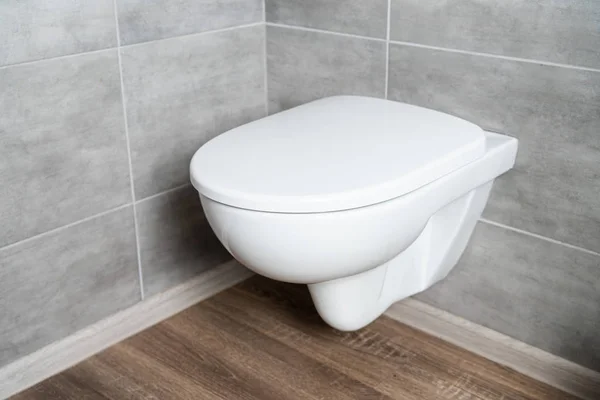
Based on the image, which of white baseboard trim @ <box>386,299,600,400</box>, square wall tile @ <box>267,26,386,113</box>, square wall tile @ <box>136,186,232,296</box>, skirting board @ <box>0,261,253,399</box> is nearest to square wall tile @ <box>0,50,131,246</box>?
square wall tile @ <box>136,186,232,296</box>

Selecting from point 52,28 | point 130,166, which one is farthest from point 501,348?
point 52,28

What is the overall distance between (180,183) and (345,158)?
556mm

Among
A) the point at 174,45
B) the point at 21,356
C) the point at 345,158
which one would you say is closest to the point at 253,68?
the point at 174,45

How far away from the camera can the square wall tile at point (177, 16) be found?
135 centimetres

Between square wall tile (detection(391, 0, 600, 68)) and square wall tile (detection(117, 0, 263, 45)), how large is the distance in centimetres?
36

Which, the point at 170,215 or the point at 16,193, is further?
the point at 170,215

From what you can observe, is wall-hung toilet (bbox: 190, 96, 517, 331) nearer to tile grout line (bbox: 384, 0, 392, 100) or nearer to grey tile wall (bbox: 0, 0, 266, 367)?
tile grout line (bbox: 384, 0, 392, 100)

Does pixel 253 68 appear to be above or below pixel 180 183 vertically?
above

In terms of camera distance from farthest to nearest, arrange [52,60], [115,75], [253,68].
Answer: [253,68] → [115,75] → [52,60]

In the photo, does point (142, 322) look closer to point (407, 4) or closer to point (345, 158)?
point (345, 158)

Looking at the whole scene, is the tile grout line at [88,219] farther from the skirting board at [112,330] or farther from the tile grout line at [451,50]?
the tile grout line at [451,50]

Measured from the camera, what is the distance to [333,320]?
4.25 feet

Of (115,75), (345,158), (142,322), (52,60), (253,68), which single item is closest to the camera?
(345,158)

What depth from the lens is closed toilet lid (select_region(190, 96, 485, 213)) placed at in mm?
992
